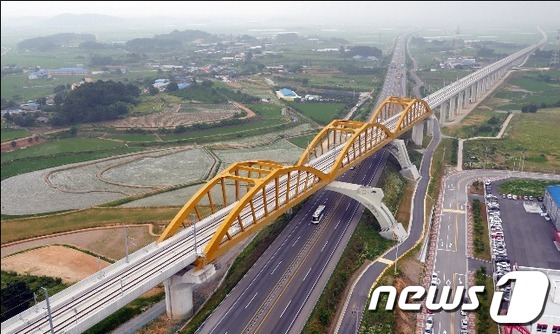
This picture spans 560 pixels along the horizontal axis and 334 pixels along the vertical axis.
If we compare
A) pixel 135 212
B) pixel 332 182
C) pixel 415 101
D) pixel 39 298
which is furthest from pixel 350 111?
pixel 39 298

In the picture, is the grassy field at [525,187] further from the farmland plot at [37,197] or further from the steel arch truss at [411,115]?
the farmland plot at [37,197]

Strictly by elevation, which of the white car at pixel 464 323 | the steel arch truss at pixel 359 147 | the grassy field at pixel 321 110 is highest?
the steel arch truss at pixel 359 147

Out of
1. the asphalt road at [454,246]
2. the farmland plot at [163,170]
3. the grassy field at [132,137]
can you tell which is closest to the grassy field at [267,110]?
the grassy field at [132,137]

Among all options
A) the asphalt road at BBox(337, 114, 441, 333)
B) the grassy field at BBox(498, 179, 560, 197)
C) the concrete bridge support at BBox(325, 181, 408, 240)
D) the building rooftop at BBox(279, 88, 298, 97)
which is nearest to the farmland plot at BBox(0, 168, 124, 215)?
the concrete bridge support at BBox(325, 181, 408, 240)

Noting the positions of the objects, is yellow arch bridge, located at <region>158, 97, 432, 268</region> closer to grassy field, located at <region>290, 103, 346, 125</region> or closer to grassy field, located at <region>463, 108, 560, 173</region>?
grassy field, located at <region>463, 108, 560, 173</region>

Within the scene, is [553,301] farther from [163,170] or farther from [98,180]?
[98,180]

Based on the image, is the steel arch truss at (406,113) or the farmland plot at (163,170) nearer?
the farmland plot at (163,170)
